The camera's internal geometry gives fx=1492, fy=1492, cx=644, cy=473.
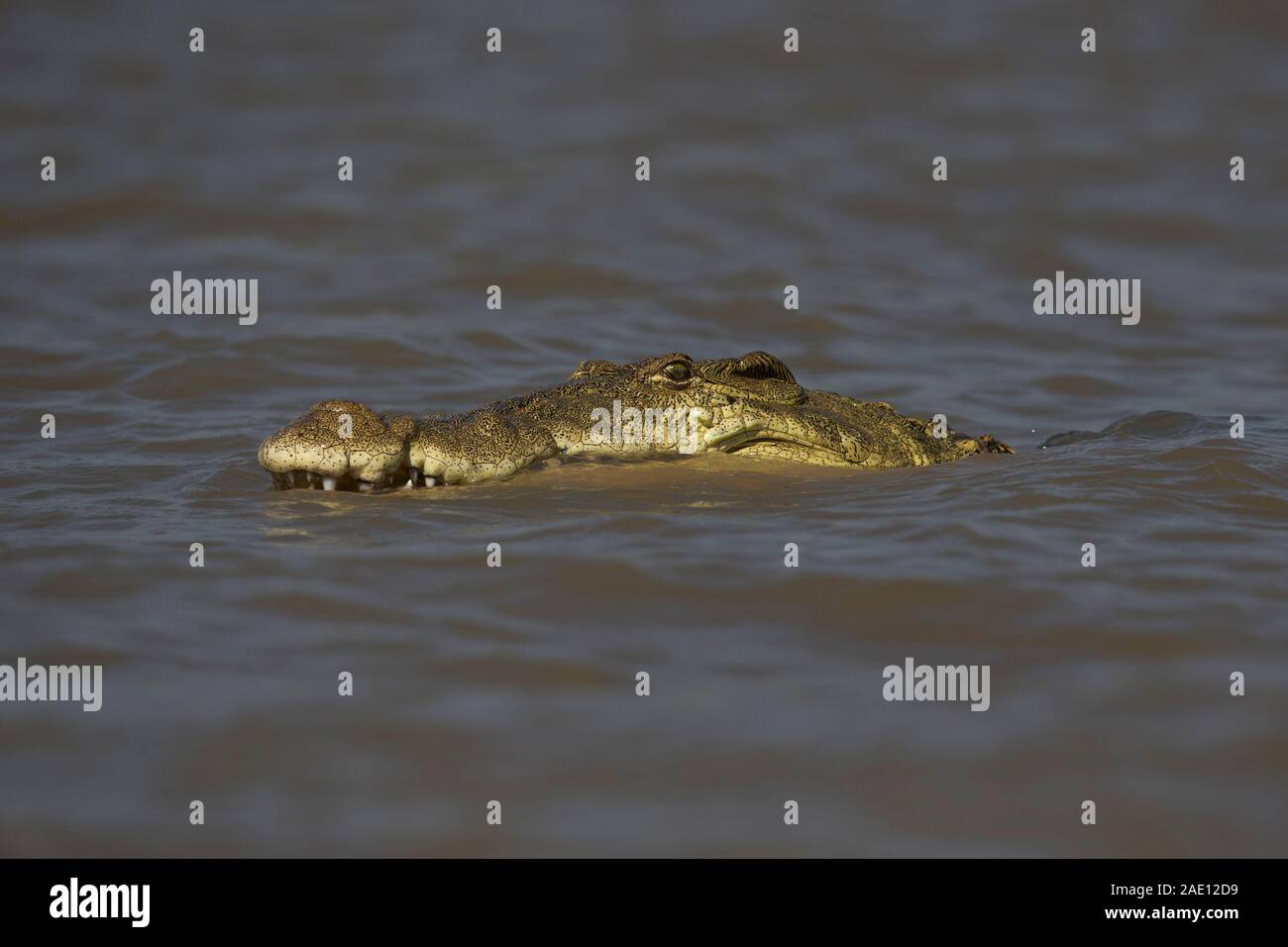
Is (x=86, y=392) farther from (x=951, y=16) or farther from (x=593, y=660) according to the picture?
(x=951, y=16)

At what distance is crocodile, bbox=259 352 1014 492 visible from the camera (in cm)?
606

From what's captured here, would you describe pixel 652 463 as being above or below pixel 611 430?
below

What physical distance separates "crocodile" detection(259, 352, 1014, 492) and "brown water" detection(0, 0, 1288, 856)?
16 centimetres

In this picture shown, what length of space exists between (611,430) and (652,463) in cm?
24

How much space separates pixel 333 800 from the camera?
3.85 metres

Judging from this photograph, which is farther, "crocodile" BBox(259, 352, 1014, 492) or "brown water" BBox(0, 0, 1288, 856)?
"crocodile" BBox(259, 352, 1014, 492)

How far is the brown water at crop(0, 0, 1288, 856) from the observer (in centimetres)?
399

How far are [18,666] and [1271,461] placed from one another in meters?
5.81

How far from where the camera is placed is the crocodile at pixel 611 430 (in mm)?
6062

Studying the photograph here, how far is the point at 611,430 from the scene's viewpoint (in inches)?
274

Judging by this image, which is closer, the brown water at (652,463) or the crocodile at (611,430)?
the brown water at (652,463)

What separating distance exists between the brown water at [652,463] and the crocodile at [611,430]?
162 millimetres

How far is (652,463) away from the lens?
6977mm

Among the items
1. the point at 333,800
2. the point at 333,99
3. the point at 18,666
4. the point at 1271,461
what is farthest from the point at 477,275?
the point at 333,800
